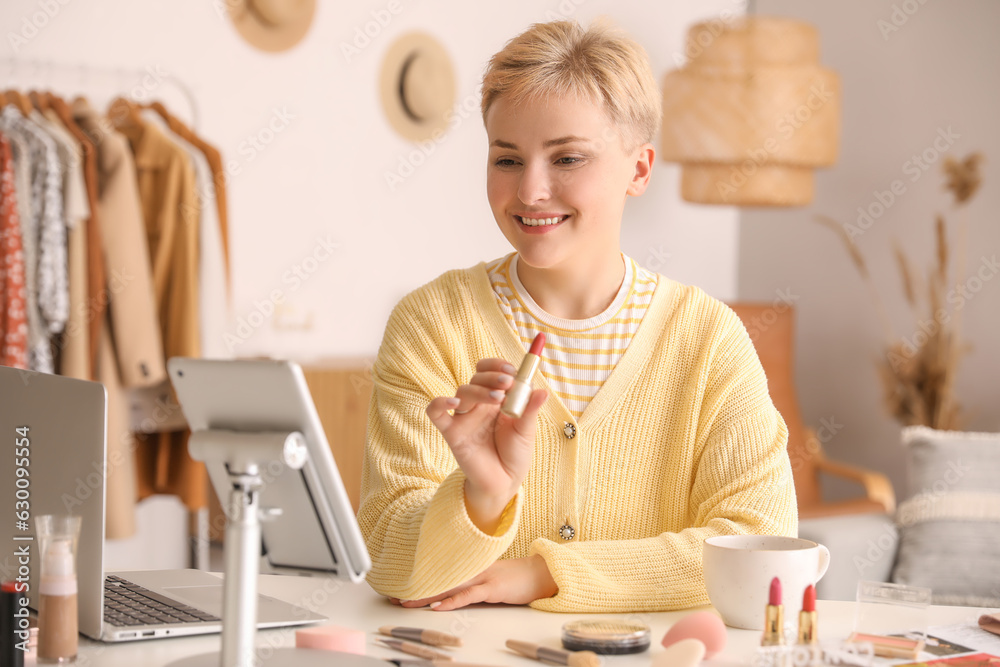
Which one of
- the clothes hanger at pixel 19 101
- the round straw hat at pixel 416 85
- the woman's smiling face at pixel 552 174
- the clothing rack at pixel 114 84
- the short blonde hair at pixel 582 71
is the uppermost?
the round straw hat at pixel 416 85

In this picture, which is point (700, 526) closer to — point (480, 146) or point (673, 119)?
point (673, 119)

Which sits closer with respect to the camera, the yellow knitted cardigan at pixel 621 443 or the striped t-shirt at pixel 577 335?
the yellow knitted cardigan at pixel 621 443

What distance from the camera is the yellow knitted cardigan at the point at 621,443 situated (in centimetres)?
125

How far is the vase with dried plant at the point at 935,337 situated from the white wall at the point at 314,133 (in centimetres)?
133

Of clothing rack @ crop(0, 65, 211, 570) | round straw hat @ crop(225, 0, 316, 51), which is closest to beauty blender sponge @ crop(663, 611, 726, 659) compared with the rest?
clothing rack @ crop(0, 65, 211, 570)

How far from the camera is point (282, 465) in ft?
2.74

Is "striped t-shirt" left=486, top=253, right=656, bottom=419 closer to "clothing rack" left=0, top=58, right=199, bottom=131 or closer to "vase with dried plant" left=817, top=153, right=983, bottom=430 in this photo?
"clothing rack" left=0, top=58, right=199, bottom=131

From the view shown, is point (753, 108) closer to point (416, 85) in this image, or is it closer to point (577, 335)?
point (416, 85)

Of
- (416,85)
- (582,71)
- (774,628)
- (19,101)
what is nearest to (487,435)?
(774,628)

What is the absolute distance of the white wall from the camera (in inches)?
124

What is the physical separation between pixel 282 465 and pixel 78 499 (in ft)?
0.82

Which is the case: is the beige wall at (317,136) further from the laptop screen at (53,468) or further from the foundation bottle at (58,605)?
the foundation bottle at (58,605)

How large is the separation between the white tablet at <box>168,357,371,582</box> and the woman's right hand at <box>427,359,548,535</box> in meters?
0.24

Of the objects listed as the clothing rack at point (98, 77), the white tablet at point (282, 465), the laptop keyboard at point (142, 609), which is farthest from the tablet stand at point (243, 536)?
the clothing rack at point (98, 77)
